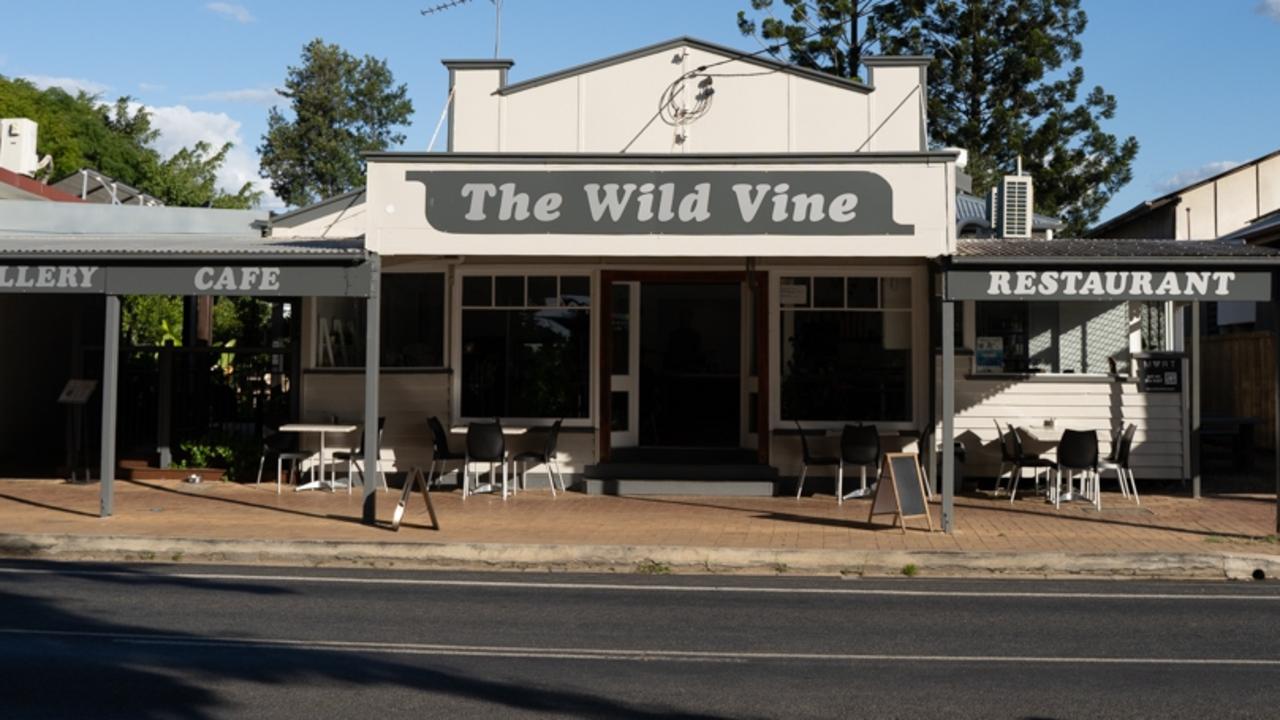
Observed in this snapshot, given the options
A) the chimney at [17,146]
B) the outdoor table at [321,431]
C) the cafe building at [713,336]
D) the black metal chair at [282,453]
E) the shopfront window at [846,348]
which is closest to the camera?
the outdoor table at [321,431]

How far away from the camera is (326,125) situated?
216 ft

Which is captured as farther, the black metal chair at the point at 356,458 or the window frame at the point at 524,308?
the window frame at the point at 524,308

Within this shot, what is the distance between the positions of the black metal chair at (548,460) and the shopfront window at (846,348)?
3.06 metres

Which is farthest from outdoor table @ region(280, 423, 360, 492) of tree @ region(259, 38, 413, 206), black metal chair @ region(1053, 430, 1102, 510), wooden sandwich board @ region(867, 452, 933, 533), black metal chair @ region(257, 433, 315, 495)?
tree @ region(259, 38, 413, 206)

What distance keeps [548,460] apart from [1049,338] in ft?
22.2

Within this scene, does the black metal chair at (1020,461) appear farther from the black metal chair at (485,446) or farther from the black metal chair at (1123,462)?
the black metal chair at (485,446)

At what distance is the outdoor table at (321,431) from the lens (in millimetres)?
16250

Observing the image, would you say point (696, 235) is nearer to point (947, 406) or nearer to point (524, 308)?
point (947, 406)

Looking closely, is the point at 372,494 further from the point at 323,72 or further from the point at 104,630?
the point at 323,72

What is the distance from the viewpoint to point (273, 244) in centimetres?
1614

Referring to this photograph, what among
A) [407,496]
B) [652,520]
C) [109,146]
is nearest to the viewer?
[407,496]

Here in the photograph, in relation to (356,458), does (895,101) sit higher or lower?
higher

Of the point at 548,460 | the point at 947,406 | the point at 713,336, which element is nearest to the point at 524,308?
the point at 548,460

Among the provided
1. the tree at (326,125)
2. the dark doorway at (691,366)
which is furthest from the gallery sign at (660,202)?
the tree at (326,125)
